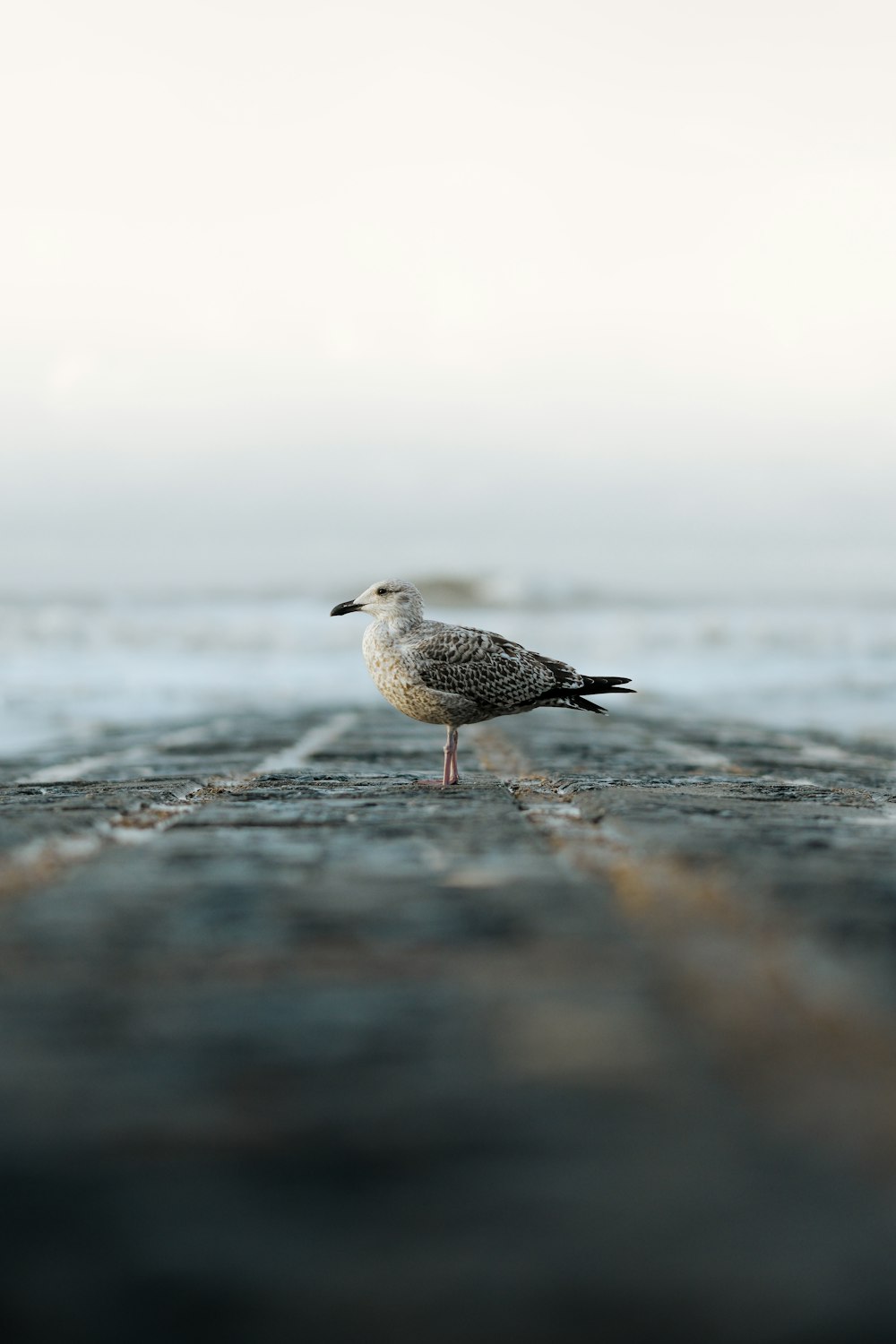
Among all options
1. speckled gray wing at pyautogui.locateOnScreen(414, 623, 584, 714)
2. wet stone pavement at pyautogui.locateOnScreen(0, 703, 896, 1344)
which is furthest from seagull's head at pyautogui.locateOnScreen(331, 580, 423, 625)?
wet stone pavement at pyautogui.locateOnScreen(0, 703, 896, 1344)

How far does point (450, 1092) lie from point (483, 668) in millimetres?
4846

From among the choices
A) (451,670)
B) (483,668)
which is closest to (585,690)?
(483,668)

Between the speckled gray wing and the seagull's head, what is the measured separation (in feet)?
0.63

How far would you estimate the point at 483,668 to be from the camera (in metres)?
6.24

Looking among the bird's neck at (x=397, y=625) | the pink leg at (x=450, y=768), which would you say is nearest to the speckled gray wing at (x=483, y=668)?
the bird's neck at (x=397, y=625)

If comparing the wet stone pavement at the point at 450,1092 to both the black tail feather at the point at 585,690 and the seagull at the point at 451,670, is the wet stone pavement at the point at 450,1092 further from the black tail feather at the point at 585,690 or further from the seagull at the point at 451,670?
the black tail feather at the point at 585,690

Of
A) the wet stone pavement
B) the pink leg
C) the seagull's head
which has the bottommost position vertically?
the wet stone pavement

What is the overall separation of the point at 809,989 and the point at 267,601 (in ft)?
149

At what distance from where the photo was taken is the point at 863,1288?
104cm

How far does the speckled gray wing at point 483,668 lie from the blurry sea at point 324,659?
2569 mm

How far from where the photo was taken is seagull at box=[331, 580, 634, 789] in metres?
6.18

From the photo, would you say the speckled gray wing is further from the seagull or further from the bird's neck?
the bird's neck

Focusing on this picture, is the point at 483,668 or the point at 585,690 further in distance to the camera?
the point at 585,690

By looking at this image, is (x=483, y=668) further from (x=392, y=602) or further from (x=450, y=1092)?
(x=450, y=1092)
